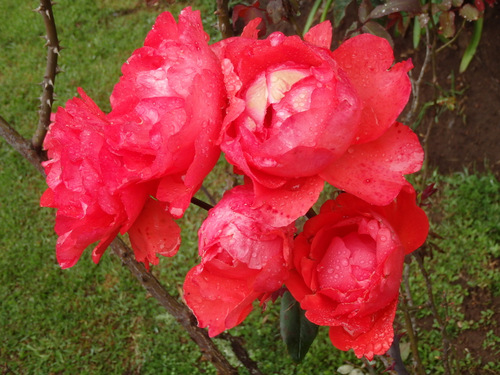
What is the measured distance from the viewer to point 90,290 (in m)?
2.73

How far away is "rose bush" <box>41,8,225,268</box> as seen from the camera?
61 centimetres

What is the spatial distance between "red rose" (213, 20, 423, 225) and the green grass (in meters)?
1.40

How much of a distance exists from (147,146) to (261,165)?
134mm

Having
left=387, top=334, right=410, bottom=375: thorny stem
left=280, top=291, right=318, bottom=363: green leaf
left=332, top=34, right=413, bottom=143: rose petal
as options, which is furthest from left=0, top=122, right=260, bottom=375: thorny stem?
left=332, top=34, right=413, bottom=143: rose petal

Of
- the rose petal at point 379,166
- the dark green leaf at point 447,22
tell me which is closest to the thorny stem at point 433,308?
the rose petal at point 379,166

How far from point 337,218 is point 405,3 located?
2.81ft

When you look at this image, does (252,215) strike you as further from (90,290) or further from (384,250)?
(90,290)

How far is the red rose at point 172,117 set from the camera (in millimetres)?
599

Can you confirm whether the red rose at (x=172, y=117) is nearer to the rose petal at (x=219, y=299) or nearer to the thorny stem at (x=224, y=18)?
the rose petal at (x=219, y=299)

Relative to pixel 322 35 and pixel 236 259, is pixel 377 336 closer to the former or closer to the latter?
pixel 236 259

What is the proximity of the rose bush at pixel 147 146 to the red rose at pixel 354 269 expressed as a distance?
6.7 inches

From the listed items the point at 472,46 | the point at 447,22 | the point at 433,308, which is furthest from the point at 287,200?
the point at 472,46

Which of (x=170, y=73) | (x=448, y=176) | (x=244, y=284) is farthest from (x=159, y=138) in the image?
(x=448, y=176)

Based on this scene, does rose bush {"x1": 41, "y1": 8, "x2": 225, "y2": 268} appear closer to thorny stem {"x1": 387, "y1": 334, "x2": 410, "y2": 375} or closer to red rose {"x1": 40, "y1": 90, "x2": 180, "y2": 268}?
red rose {"x1": 40, "y1": 90, "x2": 180, "y2": 268}
